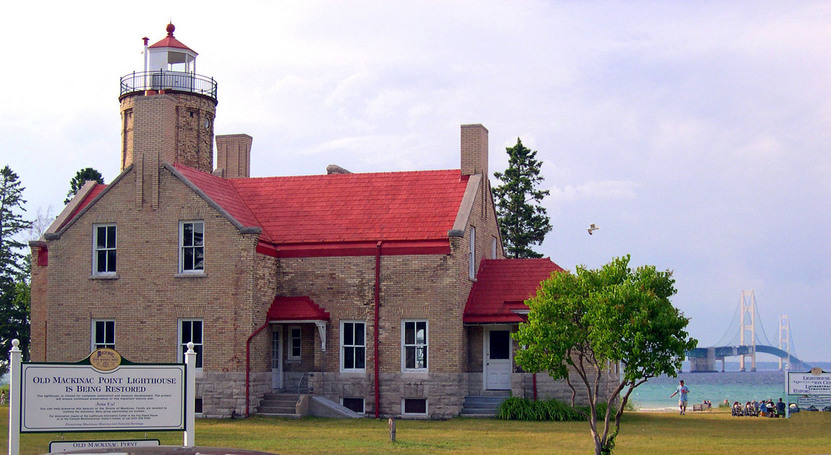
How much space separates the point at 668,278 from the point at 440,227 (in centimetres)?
1228

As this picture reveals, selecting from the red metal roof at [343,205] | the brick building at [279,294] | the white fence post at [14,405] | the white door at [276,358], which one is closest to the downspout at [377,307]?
the brick building at [279,294]

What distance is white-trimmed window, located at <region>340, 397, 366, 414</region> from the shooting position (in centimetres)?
3056

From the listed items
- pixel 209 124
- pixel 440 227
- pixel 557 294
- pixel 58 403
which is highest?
pixel 209 124

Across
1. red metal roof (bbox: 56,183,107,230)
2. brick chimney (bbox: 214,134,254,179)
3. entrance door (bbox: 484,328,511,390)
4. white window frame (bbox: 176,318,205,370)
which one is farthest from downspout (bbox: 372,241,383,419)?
brick chimney (bbox: 214,134,254,179)

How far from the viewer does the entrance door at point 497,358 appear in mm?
30734

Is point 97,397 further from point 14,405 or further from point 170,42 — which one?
point 170,42

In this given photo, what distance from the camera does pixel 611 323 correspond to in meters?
18.4

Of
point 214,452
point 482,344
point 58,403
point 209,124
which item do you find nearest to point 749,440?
point 482,344

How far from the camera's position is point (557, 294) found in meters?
19.6

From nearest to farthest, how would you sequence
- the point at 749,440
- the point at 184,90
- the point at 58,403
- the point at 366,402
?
the point at 58,403
the point at 749,440
the point at 366,402
the point at 184,90

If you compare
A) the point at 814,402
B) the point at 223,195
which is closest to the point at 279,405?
the point at 223,195

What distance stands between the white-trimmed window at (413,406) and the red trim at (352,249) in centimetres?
455

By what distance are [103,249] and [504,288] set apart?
12.9m

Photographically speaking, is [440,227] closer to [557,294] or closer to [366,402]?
[366,402]
